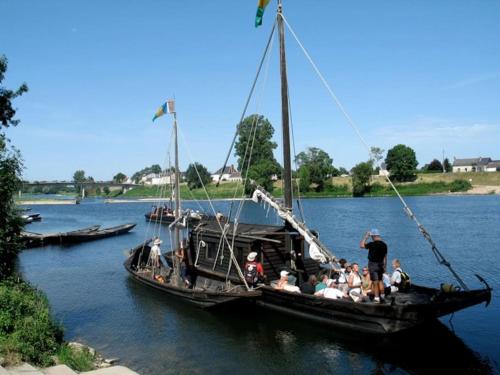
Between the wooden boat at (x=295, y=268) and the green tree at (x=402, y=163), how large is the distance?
11315 centimetres

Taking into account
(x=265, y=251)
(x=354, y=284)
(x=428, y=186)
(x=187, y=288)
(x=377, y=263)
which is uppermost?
(x=428, y=186)

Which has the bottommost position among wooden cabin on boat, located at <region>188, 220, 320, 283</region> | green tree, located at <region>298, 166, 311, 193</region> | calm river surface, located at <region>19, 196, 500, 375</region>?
calm river surface, located at <region>19, 196, 500, 375</region>

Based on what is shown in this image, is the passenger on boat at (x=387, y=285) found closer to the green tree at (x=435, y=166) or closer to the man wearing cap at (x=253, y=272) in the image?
the man wearing cap at (x=253, y=272)

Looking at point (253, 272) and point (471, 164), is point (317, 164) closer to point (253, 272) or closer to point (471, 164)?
point (471, 164)

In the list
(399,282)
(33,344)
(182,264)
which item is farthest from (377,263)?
(182,264)

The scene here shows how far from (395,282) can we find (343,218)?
4924cm

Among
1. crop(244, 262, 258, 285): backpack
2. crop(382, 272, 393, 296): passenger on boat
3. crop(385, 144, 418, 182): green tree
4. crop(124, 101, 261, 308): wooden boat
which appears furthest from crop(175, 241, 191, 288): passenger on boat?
crop(385, 144, 418, 182): green tree

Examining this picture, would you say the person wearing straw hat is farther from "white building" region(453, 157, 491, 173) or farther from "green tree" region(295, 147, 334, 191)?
"white building" region(453, 157, 491, 173)

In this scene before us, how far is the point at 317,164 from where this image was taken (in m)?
144

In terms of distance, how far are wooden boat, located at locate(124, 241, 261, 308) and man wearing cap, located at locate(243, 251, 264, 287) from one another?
0.61 metres

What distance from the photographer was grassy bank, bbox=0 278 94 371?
1184 centimetres

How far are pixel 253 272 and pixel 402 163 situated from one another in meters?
122

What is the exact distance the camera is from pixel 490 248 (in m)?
36.8

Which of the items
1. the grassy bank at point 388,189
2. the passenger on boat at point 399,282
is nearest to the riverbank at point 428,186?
the grassy bank at point 388,189
